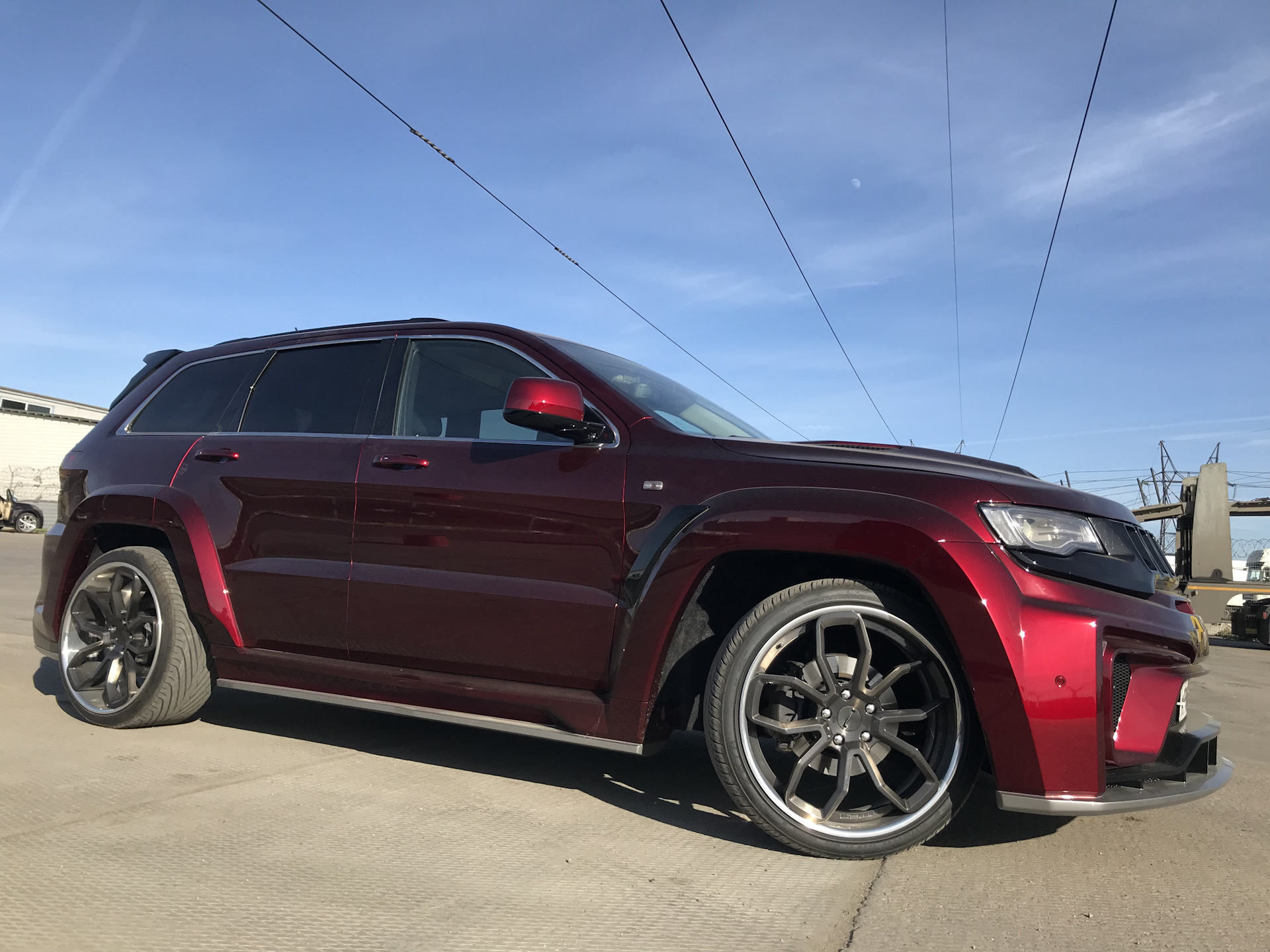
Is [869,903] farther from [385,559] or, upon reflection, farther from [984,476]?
[385,559]

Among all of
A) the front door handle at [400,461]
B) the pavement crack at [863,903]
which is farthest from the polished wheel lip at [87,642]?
the pavement crack at [863,903]

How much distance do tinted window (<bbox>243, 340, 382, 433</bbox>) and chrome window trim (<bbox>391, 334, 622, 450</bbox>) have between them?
171mm

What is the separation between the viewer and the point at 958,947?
2150 mm

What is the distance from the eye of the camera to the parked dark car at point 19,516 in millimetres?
31219

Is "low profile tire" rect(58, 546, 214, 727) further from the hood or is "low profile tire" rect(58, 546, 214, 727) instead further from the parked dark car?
the parked dark car

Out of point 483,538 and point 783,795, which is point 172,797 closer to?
point 483,538

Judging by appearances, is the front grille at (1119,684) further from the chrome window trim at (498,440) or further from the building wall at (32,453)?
the building wall at (32,453)

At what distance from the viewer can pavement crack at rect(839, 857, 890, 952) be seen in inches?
85.5

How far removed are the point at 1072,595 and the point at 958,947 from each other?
1.00m

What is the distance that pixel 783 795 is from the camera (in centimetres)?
277

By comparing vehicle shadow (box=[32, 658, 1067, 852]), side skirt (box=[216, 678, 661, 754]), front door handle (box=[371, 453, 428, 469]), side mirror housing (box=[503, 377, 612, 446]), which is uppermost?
side mirror housing (box=[503, 377, 612, 446])

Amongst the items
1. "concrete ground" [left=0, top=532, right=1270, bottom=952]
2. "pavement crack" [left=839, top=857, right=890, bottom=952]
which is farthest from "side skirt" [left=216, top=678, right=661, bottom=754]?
"pavement crack" [left=839, top=857, right=890, bottom=952]

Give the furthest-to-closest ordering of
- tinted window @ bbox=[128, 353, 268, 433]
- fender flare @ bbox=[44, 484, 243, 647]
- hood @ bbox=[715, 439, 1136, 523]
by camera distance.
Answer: tinted window @ bbox=[128, 353, 268, 433], fender flare @ bbox=[44, 484, 243, 647], hood @ bbox=[715, 439, 1136, 523]

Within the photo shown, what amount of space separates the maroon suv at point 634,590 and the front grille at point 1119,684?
0.01 meters
